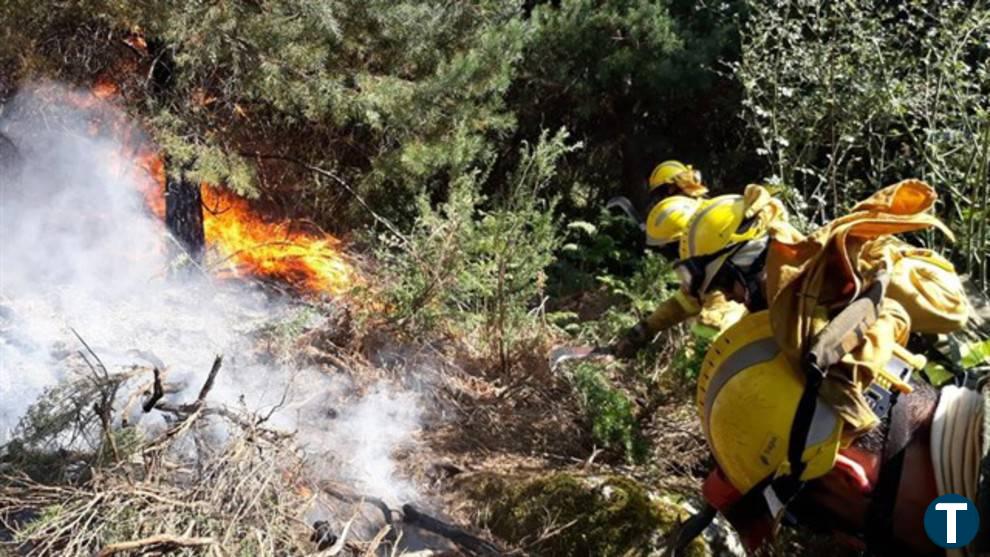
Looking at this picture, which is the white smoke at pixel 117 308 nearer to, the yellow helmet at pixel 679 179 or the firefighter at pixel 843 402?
the yellow helmet at pixel 679 179

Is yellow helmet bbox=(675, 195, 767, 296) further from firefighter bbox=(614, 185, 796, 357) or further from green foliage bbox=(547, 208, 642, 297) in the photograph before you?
green foliage bbox=(547, 208, 642, 297)

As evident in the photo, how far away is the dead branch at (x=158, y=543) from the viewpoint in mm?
2207

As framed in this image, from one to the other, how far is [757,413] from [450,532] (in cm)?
203

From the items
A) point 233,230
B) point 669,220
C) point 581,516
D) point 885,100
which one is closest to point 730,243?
point 669,220

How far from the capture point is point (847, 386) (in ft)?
6.79

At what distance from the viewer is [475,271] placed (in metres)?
5.91

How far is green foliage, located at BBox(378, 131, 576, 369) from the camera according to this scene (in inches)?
223

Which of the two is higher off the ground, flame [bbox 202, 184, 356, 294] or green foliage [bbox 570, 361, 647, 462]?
flame [bbox 202, 184, 356, 294]

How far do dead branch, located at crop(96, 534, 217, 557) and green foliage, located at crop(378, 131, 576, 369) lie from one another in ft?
10.8

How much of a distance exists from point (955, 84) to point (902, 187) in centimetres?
313

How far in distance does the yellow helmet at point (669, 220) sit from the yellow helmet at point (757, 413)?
3.35 feet

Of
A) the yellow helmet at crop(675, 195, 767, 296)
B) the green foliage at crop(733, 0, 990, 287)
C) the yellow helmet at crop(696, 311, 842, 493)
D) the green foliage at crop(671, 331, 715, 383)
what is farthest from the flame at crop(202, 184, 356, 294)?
the yellow helmet at crop(696, 311, 842, 493)

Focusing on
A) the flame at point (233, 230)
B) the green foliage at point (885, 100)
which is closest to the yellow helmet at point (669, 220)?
the green foliage at point (885, 100)

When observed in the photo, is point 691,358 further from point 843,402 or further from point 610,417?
A: point 843,402
